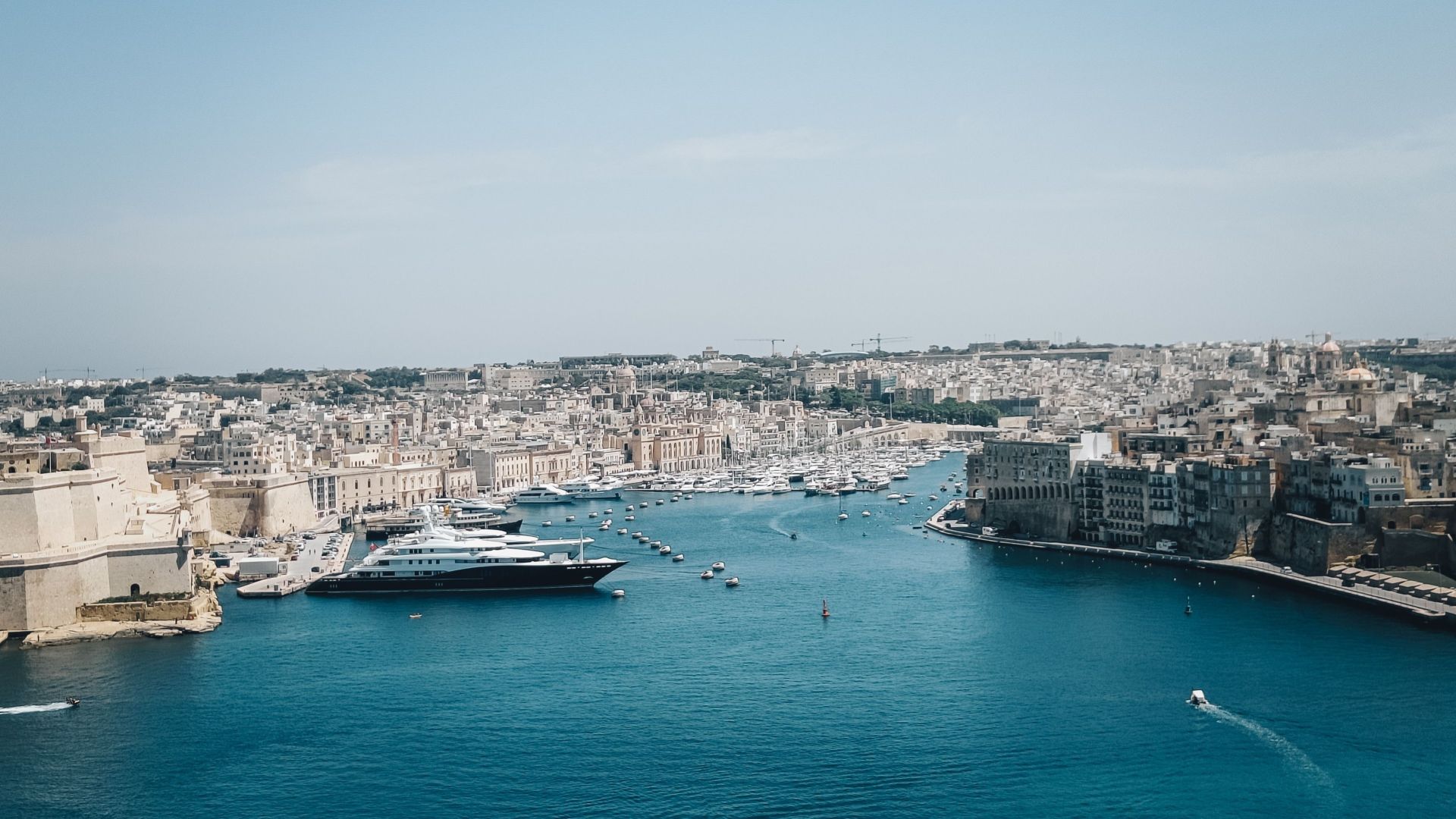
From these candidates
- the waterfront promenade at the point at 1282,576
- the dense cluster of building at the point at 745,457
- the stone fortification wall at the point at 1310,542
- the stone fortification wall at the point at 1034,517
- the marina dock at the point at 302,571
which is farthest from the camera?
the stone fortification wall at the point at 1034,517

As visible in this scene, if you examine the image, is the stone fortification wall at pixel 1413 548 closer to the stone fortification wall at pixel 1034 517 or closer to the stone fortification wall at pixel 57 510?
the stone fortification wall at pixel 1034 517

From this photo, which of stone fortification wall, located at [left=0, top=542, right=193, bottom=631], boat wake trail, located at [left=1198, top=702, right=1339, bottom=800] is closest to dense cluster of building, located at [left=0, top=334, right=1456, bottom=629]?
stone fortification wall, located at [left=0, top=542, right=193, bottom=631]

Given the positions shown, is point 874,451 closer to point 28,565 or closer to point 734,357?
point 28,565

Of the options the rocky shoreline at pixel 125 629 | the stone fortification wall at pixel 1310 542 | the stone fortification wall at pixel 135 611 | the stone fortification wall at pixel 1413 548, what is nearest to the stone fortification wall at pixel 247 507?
the rocky shoreline at pixel 125 629

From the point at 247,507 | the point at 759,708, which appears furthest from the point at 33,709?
the point at 247,507

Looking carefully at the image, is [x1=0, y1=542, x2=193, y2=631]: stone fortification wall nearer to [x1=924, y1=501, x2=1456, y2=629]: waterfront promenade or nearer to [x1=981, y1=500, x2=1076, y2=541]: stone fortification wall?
[x1=924, y1=501, x2=1456, y2=629]: waterfront promenade

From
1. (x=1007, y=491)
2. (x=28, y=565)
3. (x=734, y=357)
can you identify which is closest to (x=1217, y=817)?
(x=28, y=565)

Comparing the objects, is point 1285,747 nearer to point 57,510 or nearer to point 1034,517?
point 1034,517

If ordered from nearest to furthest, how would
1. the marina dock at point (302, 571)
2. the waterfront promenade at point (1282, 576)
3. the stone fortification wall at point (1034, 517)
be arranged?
the waterfront promenade at point (1282, 576)
the marina dock at point (302, 571)
the stone fortification wall at point (1034, 517)
